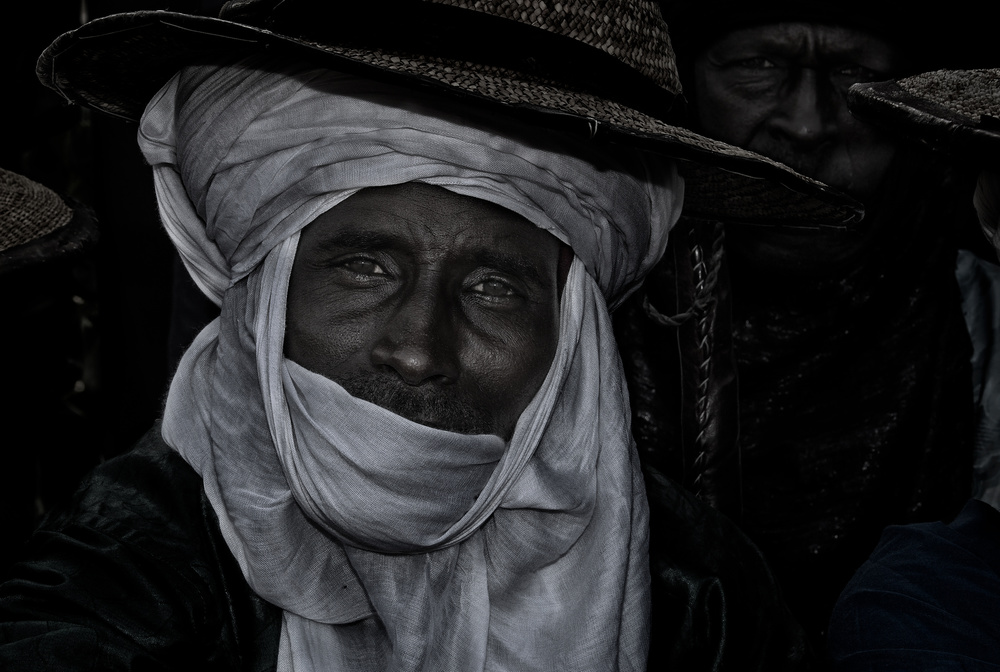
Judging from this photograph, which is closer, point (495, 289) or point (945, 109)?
point (945, 109)

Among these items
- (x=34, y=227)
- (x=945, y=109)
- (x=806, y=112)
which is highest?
(x=945, y=109)

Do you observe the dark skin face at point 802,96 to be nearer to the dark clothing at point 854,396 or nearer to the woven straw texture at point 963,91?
the dark clothing at point 854,396

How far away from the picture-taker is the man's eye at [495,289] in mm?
2268

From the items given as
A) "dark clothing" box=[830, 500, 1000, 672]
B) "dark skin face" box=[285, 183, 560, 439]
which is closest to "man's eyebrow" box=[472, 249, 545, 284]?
"dark skin face" box=[285, 183, 560, 439]

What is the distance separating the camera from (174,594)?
214 cm

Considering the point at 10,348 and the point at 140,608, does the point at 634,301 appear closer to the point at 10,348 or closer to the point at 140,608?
the point at 140,608

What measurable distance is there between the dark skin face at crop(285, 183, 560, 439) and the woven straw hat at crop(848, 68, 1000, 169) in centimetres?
68

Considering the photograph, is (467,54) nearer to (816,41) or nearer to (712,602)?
(712,602)

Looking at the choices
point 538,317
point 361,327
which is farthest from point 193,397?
point 538,317

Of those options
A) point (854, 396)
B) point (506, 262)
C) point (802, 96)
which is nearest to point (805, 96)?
point (802, 96)

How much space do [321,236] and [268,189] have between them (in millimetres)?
128

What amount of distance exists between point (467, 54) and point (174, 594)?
3.56 feet

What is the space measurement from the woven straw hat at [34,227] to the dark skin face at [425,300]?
4.21 ft

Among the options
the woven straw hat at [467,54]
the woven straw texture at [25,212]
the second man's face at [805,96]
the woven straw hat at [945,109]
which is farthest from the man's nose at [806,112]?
the woven straw texture at [25,212]
